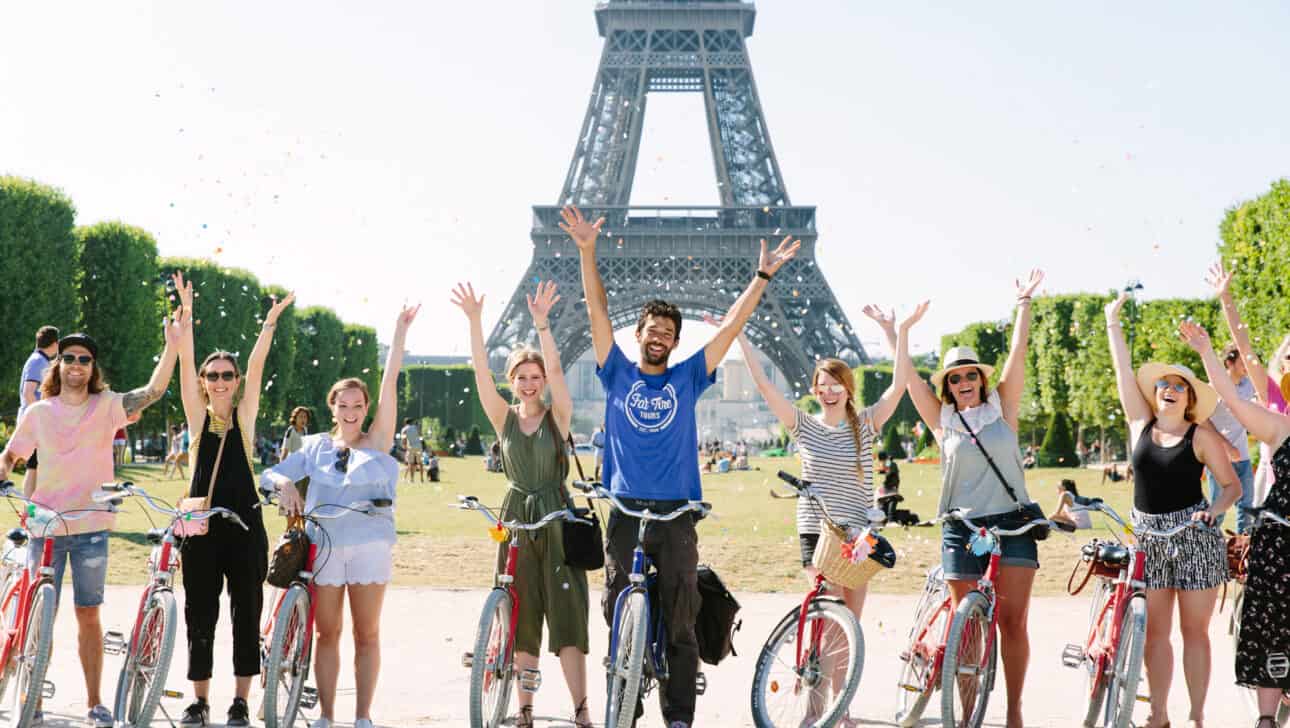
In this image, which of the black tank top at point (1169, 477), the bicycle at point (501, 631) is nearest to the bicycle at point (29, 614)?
the bicycle at point (501, 631)

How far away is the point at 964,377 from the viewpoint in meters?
5.95

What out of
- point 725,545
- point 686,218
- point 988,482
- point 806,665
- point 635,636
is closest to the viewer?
point 635,636

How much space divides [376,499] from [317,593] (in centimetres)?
46

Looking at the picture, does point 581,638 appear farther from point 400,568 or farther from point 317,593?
point 400,568

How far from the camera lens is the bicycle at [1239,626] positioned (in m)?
5.44

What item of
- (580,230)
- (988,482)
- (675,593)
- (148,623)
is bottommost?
(148,623)

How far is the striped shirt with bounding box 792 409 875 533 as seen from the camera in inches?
243

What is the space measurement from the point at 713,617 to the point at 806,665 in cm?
41

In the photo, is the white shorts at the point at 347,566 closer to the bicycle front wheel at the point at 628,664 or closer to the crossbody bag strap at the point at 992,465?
the bicycle front wheel at the point at 628,664

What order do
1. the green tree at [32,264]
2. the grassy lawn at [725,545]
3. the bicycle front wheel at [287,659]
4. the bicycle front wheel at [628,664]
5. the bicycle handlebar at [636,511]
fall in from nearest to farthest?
1. the bicycle front wheel at [628,664]
2. the bicycle handlebar at [636,511]
3. the bicycle front wheel at [287,659]
4. the grassy lawn at [725,545]
5. the green tree at [32,264]

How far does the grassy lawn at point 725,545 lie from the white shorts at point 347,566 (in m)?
1.27

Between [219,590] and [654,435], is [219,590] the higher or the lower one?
the lower one

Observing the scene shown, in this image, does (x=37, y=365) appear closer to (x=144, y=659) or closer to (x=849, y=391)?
(x=144, y=659)

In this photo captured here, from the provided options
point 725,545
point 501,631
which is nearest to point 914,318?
point 501,631
